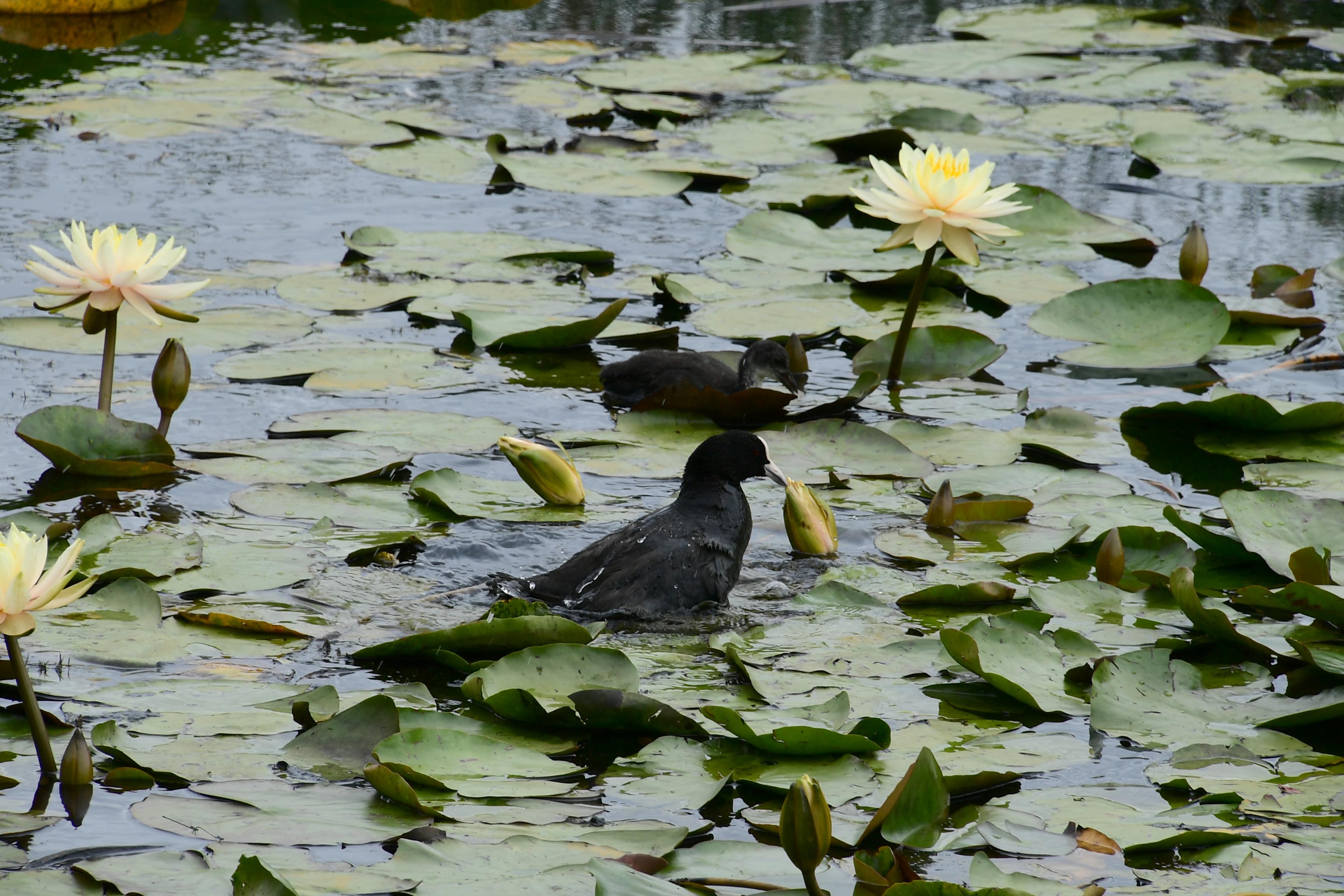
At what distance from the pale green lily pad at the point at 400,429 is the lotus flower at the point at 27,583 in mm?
2115

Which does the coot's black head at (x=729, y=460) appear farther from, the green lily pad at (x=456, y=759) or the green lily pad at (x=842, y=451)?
the green lily pad at (x=456, y=759)

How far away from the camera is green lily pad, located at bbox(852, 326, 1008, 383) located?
5.65 m

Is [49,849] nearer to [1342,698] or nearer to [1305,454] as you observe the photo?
[1342,698]

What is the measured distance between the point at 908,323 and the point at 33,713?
349cm

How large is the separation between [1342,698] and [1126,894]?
88cm

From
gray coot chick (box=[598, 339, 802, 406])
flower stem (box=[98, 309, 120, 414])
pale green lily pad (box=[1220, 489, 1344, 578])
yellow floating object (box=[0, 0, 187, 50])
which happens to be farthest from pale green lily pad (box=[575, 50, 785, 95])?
pale green lily pad (box=[1220, 489, 1344, 578])

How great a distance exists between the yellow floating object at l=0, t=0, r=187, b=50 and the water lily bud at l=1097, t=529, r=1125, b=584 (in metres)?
8.45

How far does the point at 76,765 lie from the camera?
110 inches

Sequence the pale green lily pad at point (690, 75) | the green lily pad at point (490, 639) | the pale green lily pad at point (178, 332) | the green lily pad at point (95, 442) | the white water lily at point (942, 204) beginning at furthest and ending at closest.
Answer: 1. the pale green lily pad at point (690, 75)
2. the pale green lily pad at point (178, 332)
3. the white water lily at point (942, 204)
4. the green lily pad at point (95, 442)
5. the green lily pad at point (490, 639)

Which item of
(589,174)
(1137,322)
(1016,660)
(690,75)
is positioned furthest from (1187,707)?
(690,75)

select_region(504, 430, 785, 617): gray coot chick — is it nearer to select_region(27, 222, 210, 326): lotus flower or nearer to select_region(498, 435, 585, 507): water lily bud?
select_region(498, 435, 585, 507): water lily bud

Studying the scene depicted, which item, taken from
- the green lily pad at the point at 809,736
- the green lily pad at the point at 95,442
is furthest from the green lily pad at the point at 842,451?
the green lily pad at the point at 95,442

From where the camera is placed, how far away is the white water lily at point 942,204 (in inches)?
200

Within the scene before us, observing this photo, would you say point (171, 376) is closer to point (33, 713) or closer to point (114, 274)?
point (114, 274)
